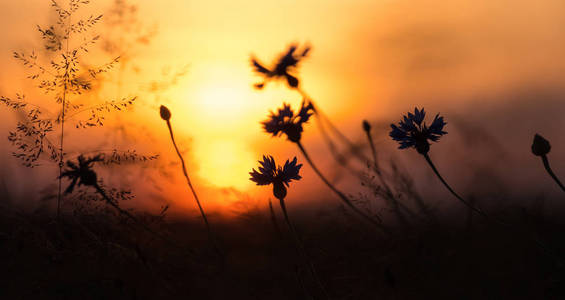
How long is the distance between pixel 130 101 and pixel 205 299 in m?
1.30

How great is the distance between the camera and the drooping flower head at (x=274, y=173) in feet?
7.57

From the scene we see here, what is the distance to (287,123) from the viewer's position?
2811mm

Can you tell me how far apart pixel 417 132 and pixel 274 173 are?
691mm

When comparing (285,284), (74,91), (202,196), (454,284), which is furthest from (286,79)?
(454,284)

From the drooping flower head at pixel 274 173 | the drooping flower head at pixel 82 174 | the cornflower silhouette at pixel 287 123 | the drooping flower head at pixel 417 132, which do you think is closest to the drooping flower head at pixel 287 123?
the cornflower silhouette at pixel 287 123

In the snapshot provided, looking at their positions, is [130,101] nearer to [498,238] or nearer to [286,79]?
[286,79]

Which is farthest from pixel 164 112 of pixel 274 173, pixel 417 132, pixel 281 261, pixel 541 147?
pixel 541 147

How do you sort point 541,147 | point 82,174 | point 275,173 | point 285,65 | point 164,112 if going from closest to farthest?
point 541,147 < point 82,174 < point 275,173 < point 164,112 < point 285,65

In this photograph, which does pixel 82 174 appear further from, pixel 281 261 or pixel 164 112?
pixel 281 261

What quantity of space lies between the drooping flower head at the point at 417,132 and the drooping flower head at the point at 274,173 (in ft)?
1.59

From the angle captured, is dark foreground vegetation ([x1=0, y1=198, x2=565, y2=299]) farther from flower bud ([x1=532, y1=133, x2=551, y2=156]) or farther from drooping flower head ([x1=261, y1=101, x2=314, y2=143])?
drooping flower head ([x1=261, y1=101, x2=314, y2=143])

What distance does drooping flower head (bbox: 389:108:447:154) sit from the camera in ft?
7.27

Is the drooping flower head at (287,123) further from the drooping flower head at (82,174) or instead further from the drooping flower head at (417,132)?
the drooping flower head at (82,174)

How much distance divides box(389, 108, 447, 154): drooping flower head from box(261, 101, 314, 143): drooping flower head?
2.26ft
